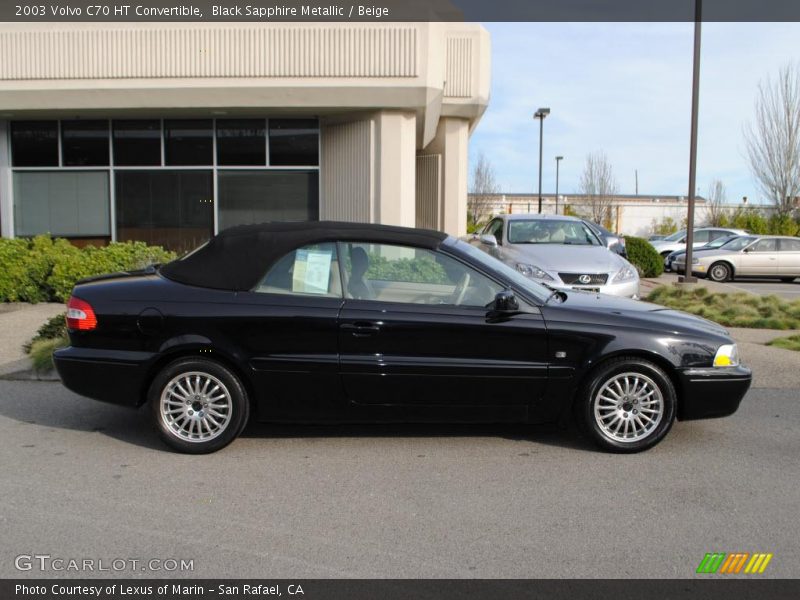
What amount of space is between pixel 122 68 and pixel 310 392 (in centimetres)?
1139

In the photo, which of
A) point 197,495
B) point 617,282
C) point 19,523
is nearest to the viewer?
point 19,523

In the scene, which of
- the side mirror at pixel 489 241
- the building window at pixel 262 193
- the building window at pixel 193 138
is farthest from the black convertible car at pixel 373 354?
the building window at pixel 193 138

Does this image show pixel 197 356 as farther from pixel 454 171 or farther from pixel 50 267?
pixel 454 171

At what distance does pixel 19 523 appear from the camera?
4180 millimetres

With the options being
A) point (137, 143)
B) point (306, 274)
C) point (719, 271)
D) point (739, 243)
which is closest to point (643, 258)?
point (719, 271)

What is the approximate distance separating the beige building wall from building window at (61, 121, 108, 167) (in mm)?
889

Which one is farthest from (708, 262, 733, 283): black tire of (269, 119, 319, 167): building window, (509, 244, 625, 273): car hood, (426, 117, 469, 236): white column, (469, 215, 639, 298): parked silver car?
(269, 119, 319, 167): building window

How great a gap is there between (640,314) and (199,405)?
10.4 ft

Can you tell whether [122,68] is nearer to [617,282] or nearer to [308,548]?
[617,282]

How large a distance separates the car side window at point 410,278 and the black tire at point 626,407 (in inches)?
36.5

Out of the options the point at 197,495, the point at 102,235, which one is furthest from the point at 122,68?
the point at 197,495

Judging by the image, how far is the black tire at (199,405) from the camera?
5.33 meters

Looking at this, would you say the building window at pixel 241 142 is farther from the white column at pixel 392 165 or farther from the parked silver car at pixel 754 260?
the parked silver car at pixel 754 260

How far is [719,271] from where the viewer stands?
837 inches
